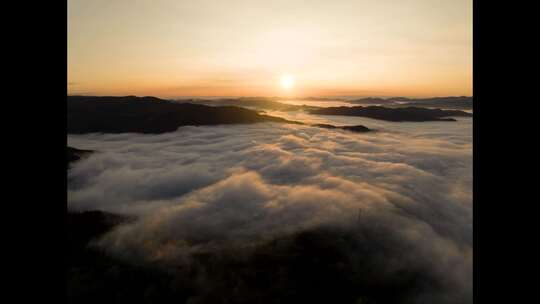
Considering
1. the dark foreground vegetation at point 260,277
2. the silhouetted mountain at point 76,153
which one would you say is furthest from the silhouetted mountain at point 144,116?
the dark foreground vegetation at point 260,277

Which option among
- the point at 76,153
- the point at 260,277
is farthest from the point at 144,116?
the point at 260,277

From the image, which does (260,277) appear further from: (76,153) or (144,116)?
(144,116)

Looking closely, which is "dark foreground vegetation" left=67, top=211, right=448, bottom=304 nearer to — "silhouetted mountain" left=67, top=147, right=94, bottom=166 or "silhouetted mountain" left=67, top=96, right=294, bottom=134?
"silhouetted mountain" left=67, top=147, right=94, bottom=166

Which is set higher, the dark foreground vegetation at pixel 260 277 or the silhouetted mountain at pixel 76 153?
the silhouetted mountain at pixel 76 153

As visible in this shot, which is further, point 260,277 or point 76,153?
point 76,153

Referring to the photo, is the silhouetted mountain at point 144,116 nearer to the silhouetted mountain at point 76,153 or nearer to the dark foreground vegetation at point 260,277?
the silhouetted mountain at point 76,153

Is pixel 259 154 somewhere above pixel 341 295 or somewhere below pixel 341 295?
above
